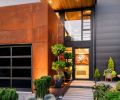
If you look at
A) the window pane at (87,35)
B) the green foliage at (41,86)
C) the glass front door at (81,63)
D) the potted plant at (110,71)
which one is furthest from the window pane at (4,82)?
the window pane at (87,35)

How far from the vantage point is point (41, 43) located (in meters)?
8.91

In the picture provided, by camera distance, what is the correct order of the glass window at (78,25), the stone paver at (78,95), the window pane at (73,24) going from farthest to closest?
the window pane at (73,24) < the glass window at (78,25) < the stone paver at (78,95)

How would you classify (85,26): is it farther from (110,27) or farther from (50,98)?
(50,98)

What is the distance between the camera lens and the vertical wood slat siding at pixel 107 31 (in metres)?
13.9

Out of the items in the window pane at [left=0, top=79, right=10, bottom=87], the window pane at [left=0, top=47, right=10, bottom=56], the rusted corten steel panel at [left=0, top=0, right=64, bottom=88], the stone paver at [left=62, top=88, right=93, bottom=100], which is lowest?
the stone paver at [left=62, top=88, right=93, bottom=100]

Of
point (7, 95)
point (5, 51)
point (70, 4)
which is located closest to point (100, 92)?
point (7, 95)

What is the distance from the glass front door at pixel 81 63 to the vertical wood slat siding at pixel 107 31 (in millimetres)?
855

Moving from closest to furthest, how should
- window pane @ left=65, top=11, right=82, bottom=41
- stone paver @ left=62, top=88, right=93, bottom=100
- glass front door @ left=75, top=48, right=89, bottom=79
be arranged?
stone paver @ left=62, top=88, right=93, bottom=100, glass front door @ left=75, top=48, right=89, bottom=79, window pane @ left=65, top=11, right=82, bottom=41

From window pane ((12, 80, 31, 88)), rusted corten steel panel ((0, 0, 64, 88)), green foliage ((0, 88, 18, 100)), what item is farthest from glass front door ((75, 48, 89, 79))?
green foliage ((0, 88, 18, 100))

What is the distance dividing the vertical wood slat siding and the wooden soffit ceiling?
1.00 meters

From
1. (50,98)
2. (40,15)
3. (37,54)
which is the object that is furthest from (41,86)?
(40,15)

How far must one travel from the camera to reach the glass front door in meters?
14.3

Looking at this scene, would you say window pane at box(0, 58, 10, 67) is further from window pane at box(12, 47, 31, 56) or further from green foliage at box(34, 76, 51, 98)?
green foliage at box(34, 76, 51, 98)

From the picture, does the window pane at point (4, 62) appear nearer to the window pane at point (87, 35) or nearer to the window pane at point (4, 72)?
the window pane at point (4, 72)
